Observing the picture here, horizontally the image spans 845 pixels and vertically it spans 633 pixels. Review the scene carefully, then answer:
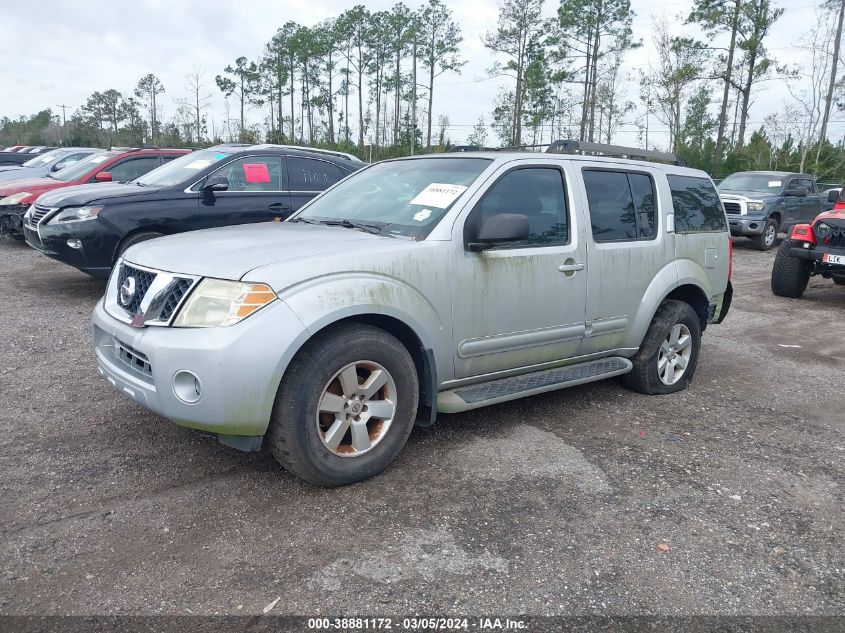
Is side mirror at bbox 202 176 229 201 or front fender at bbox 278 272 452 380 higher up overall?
side mirror at bbox 202 176 229 201

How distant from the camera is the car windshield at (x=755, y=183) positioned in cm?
1590

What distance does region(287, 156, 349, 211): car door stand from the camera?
8.20 meters

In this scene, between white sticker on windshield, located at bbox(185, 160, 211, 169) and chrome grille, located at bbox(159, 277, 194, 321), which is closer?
chrome grille, located at bbox(159, 277, 194, 321)

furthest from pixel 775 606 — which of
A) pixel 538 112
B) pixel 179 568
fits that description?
pixel 538 112

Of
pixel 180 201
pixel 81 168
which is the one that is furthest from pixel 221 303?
pixel 81 168

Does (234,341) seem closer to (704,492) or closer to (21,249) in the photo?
(704,492)

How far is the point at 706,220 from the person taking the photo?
5395 millimetres

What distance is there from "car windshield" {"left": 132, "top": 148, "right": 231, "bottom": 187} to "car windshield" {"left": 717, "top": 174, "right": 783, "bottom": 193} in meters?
12.8

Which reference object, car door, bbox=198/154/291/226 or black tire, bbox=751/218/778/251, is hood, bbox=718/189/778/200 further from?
car door, bbox=198/154/291/226

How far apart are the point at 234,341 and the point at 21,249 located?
10.7 m

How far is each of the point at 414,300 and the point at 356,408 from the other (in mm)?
631

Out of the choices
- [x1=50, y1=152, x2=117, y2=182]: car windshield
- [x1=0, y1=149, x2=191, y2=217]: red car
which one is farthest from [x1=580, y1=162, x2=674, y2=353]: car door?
[x1=50, y1=152, x2=117, y2=182]: car windshield

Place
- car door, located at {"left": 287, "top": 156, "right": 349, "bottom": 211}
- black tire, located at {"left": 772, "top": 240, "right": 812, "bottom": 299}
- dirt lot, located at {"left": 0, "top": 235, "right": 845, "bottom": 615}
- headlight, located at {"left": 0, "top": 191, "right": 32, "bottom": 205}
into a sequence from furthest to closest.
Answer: headlight, located at {"left": 0, "top": 191, "right": 32, "bottom": 205} < black tire, located at {"left": 772, "top": 240, "right": 812, "bottom": 299} < car door, located at {"left": 287, "top": 156, "right": 349, "bottom": 211} < dirt lot, located at {"left": 0, "top": 235, "right": 845, "bottom": 615}

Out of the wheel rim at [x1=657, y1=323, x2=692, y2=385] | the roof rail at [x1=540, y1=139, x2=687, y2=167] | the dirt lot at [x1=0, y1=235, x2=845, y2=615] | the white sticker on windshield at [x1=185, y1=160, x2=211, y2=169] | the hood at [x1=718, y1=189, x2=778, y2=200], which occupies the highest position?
the roof rail at [x1=540, y1=139, x2=687, y2=167]
